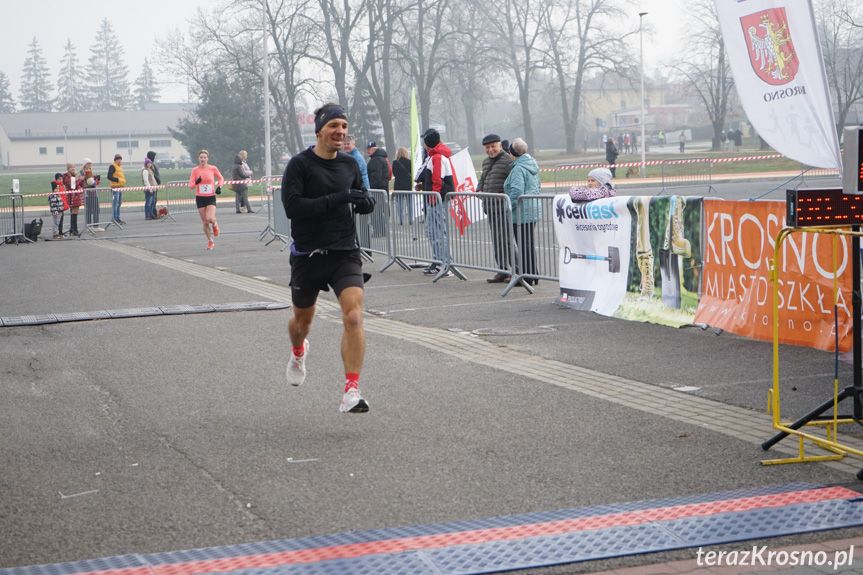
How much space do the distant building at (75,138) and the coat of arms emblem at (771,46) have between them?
120 m

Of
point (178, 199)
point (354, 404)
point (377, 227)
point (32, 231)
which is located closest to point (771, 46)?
point (354, 404)

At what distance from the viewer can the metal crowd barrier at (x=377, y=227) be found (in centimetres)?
1597

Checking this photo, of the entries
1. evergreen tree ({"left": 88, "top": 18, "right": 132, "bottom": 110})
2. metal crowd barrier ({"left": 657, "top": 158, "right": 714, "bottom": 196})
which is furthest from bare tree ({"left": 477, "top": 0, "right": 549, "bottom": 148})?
evergreen tree ({"left": 88, "top": 18, "right": 132, "bottom": 110})

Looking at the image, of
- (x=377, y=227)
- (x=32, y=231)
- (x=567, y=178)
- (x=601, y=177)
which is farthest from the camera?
(x=567, y=178)

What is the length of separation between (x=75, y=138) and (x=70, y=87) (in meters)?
53.2

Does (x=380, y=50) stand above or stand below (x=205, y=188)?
above

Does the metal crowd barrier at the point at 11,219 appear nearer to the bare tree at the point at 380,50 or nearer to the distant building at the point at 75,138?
the bare tree at the point at 380,50

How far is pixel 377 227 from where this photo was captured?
16.5 meters

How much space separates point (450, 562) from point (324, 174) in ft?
10.9

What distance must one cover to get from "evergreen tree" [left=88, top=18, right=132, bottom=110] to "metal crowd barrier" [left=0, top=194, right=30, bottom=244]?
156267mm

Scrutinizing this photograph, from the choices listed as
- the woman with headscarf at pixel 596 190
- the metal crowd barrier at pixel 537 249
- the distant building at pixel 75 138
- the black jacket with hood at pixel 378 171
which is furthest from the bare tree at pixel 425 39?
the distant building at pixel 75 138

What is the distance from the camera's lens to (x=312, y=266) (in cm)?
677

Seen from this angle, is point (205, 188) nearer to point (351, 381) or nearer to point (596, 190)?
point (596, 190)

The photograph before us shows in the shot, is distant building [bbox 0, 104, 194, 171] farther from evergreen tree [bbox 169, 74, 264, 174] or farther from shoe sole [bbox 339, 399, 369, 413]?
shoe sole [bbox 339, 399, 369, 413]
